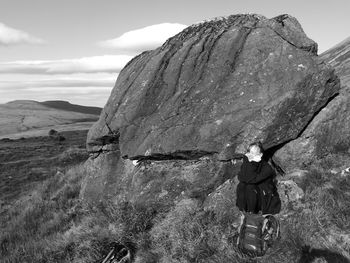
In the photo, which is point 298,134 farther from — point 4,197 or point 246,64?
point 4,197

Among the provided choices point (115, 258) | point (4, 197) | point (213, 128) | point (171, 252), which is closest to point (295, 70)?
point (213, 128)

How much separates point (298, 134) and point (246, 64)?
8.04 ft

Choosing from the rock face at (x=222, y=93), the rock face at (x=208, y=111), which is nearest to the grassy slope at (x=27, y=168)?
the rock face at (x=208, y=111)

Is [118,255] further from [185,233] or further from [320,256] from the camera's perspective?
[320,256]

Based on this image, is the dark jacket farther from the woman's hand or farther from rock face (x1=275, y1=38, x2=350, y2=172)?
rock face (x1=275, y1=38, x2=350, y2=172)

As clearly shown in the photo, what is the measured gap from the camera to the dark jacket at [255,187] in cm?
664

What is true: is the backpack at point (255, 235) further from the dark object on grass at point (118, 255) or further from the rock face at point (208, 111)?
the dark object on grass at point (118, 255)

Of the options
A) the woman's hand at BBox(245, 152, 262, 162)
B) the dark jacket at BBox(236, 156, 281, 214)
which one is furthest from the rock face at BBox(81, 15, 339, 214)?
the woman's hand at BBox(245, 152, 262, 162)

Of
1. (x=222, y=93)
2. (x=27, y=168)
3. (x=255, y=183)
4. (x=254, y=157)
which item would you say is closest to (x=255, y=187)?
(x=255, y=183)

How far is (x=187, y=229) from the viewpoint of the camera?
8.20m

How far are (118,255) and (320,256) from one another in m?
4.20

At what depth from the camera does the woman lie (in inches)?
261

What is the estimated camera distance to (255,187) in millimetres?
6688

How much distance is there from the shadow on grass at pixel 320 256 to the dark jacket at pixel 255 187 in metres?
0.97
